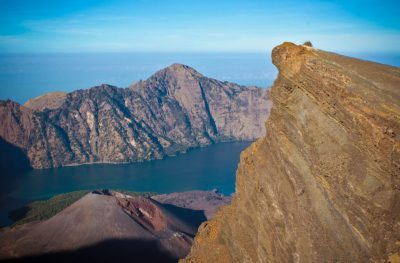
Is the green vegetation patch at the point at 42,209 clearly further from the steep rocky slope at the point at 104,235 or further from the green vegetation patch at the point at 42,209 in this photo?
the steep rocky slope at the point at 104,235

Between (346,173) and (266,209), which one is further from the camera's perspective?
(266,209)

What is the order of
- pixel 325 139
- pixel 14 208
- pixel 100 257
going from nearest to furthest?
pixel 325 139
pixel 100 257
pixel 14 208

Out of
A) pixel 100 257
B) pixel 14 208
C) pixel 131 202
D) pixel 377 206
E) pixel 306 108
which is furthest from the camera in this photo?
pixel 14 208

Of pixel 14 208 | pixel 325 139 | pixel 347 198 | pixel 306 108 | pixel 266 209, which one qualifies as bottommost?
pixel 14 208

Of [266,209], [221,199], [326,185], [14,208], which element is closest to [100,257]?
[266,209]

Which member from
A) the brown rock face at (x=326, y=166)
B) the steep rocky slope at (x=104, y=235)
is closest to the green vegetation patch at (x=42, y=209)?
the steep rocky slope at (x=104, y=235)

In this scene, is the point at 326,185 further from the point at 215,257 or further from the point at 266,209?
the point at 215,257
